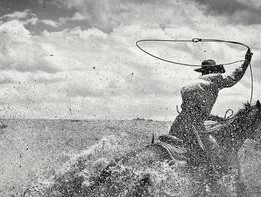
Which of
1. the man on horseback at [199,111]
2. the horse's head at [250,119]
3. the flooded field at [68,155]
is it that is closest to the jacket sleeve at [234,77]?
the man on horseback at [199,111]

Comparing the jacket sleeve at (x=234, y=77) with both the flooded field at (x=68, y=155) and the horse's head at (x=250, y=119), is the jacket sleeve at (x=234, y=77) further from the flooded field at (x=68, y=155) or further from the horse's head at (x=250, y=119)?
the flooded field at (x=68, y=155)

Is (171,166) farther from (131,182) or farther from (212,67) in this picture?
(212,67)

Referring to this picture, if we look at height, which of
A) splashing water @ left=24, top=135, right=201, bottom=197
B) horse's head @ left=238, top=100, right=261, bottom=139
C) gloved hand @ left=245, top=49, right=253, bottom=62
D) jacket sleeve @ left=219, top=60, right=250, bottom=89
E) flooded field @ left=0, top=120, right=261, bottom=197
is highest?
gloved hand @ left=245, top=49, right=253, bottom=62

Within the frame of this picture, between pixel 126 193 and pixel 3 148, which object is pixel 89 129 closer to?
pixel 3 148

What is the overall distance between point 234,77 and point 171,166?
6.88ft

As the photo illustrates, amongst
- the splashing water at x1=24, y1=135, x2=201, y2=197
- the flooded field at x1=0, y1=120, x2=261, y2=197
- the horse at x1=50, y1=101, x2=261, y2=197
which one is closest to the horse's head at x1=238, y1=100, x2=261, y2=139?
the horse at x1=50, y1=101, x2=261, y2=197

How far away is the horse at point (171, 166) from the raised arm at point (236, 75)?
63cm

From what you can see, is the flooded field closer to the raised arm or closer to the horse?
the horse

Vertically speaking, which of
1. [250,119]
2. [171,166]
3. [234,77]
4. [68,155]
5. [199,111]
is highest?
[234,77]

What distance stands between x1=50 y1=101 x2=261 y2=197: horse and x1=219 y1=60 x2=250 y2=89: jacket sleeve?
24.5 inches

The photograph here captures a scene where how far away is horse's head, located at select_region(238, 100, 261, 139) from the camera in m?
7.70

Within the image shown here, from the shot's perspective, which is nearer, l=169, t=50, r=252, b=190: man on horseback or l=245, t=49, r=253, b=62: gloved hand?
l=169, t=50, r=252, b=190: man on horseback

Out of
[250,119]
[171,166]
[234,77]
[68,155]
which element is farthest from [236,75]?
[68,155]

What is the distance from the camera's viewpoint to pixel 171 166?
6969mm
